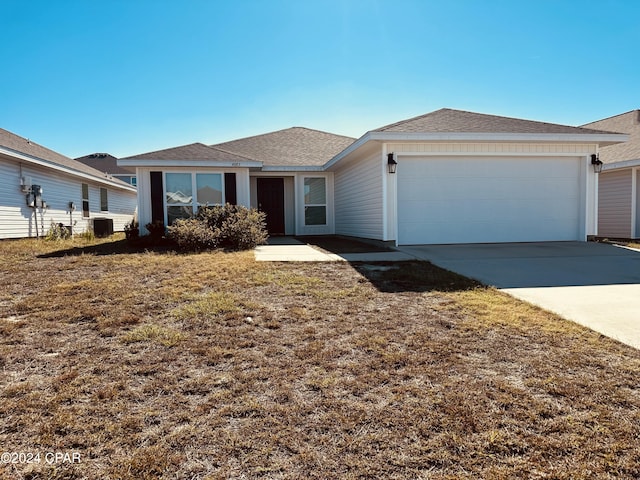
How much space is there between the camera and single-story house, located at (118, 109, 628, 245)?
887 centimetres

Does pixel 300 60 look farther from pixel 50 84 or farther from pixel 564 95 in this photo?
pixel 564 95

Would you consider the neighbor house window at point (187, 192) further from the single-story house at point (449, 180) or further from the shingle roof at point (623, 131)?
the shingle roof at point (623, 131)

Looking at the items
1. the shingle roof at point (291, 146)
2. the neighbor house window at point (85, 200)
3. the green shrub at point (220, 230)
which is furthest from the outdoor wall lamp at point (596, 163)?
the neighbor house window at point (85, 200)

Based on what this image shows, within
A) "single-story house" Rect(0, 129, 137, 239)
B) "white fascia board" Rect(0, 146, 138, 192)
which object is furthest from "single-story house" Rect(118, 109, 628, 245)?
"single-story house" Rect(0, 129, 137, 239)

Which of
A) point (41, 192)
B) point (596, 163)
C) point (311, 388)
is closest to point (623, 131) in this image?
point (596, 163)

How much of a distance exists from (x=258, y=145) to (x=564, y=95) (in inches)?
443

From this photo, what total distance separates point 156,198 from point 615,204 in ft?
48.8

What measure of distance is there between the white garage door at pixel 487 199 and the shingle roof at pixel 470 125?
2.41 feet

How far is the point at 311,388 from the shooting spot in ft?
7.61

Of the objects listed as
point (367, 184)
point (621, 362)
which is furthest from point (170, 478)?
point (367, 184)

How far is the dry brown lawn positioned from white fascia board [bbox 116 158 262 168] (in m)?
6.49

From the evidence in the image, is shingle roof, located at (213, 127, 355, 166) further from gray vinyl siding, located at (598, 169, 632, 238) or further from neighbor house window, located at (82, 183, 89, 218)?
gray vinyl siding, located at (598, 169, 632, 238)

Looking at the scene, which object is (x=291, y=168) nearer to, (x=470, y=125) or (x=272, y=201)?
(x=272, y=201)

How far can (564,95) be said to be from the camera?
12664 mm
